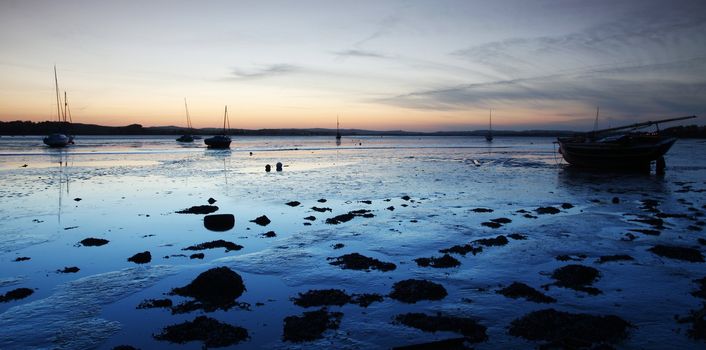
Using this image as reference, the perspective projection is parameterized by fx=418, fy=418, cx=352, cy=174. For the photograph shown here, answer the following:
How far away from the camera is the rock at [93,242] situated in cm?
1065

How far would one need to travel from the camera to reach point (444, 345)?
17.4 feet

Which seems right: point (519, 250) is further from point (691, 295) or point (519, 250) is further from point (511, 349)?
point (511, 349)

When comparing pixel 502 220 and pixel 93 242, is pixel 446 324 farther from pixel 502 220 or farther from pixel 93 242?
pixel 93 242

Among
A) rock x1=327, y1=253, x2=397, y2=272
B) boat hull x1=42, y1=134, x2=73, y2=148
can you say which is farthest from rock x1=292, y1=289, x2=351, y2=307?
boat hull x1=42, y1=134, x2=73, y2=148

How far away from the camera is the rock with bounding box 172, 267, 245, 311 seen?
23.3ft

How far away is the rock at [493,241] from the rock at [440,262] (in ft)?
5.97

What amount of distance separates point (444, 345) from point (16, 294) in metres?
7.19

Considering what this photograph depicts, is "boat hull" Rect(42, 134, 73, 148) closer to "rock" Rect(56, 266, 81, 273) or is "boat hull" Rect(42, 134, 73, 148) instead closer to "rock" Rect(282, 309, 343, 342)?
"rock" Rect(56, 266, 81, 273)

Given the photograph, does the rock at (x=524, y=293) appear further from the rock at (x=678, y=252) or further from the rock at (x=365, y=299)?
the rock at (x=678, y=252)

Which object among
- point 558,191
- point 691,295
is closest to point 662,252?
point 691,295

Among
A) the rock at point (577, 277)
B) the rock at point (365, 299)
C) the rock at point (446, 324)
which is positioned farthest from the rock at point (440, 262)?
the rock at point (446, 324)

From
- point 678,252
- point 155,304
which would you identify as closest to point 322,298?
point 155,304

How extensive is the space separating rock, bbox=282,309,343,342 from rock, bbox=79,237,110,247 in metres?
7.05

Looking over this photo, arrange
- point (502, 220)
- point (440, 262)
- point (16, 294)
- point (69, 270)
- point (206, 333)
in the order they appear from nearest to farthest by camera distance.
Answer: point (206, 333)
point (16, 294)
point (69, 270)
point (440, 262)
point (502, 220)
